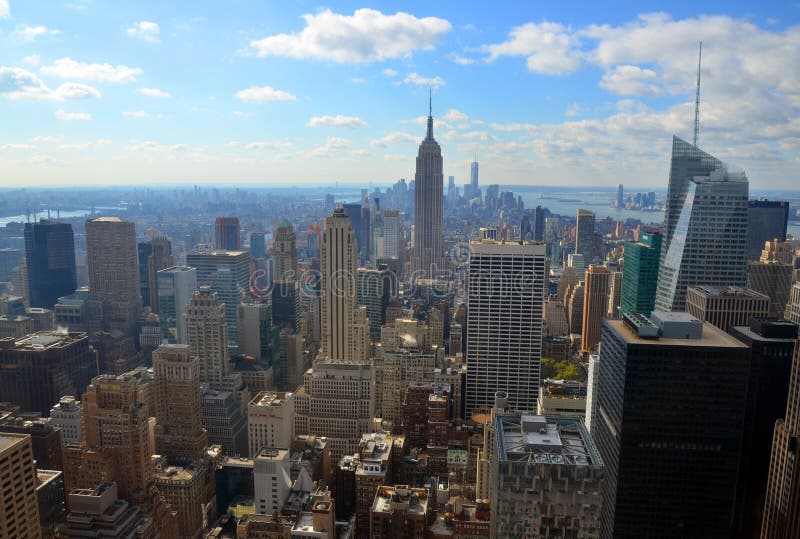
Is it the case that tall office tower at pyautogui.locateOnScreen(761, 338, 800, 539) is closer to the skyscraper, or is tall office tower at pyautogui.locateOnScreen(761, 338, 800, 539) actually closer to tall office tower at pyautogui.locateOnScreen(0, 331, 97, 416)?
the skyscraper

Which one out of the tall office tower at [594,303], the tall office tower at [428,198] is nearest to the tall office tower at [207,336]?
the tall office tower at [594,303]

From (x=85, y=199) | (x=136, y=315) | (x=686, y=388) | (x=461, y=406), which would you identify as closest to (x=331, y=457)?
(x=461, y=406)

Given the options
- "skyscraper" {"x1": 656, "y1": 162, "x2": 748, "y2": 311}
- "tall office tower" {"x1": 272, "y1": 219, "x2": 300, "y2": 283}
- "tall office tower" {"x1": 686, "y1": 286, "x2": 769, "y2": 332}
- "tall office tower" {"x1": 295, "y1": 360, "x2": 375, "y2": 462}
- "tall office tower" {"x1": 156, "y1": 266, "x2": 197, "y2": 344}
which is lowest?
"tall office tower" {"x1": 295, "y1": 360, "x2": 375, "y2": 462}

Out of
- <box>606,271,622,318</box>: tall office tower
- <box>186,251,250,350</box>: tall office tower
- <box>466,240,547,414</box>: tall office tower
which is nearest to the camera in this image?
<box>466,240,547,414</box>: tall office tower

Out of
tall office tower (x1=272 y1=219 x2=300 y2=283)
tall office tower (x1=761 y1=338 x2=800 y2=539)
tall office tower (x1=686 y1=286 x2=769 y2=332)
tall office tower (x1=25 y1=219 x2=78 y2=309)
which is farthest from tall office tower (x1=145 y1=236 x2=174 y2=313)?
tall office tower (x1=761 y1=338 x2=800 y2=539)

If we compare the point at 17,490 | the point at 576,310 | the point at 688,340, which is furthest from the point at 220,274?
the point at 688,340

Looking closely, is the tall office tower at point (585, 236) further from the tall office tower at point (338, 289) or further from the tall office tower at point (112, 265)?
the tall office tower at point (112, 265)

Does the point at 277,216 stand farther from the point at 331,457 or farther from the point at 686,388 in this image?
the point at 686,388
